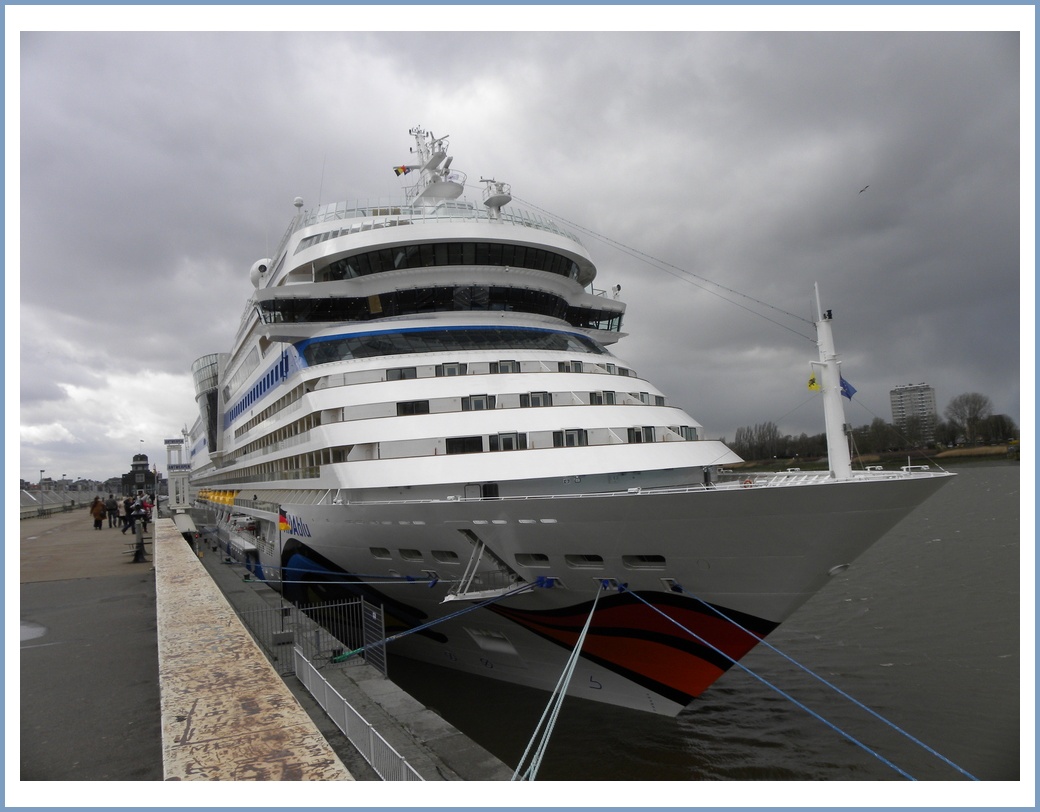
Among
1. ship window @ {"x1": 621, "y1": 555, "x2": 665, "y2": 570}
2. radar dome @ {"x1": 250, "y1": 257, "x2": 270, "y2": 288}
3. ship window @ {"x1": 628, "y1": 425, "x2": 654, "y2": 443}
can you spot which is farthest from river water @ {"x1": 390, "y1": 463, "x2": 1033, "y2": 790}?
radar dome @ {"x1": 250, "y1": 257, "x2": 270, "y2": 288}

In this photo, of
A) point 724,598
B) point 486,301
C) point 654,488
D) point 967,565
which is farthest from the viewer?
point 967,565

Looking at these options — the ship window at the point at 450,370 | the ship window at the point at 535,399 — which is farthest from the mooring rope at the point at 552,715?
the ship window at the point at 450,370

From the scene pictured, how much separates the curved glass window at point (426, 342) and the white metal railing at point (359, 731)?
7.13 metres

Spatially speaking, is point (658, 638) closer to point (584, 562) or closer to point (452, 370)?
point (584, 562)

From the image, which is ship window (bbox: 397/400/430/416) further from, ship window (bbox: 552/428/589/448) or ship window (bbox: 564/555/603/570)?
ship window (bbox: 564/555/603/570)

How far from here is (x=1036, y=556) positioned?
7062 mm

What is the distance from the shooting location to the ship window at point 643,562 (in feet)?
29.5

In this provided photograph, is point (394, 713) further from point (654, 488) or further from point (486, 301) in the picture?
point (486, 301)

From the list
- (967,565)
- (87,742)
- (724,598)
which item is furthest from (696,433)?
(967,565)

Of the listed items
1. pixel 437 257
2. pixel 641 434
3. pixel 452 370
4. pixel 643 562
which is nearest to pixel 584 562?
pixel 643 562

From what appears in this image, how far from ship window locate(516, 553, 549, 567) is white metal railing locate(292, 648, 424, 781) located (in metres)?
3.40

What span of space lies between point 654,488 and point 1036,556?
5.36m

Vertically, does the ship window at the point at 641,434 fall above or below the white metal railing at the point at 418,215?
below

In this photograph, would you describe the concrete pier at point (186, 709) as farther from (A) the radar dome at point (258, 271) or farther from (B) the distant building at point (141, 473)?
(B) the distant building at point (141, 473)
